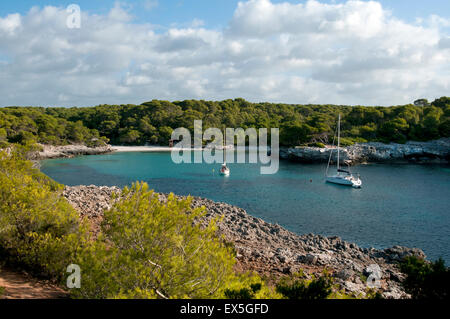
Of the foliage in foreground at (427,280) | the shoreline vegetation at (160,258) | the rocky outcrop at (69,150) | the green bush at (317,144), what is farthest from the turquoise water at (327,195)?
the rocky outcrop at (69,150)

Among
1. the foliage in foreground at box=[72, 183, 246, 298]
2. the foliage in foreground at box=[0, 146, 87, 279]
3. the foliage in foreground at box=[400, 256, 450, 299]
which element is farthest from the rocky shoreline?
the foliage in foreground at box=[72, 183, 246, 298]

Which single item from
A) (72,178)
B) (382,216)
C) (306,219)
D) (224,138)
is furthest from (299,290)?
(224,138)

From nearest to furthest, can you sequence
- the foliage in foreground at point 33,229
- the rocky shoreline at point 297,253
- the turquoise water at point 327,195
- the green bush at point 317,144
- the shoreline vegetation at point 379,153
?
the foliage in foreground at point 33,229, the rocky shoreline at point 297,253, the turquoise water at point 327,195, the shoreline vegetation at point 379,153, the green bush at point 317,144

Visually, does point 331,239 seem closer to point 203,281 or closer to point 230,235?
point 230,235

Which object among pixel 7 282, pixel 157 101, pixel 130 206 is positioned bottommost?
pixel 7 282

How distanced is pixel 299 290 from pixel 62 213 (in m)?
7.46

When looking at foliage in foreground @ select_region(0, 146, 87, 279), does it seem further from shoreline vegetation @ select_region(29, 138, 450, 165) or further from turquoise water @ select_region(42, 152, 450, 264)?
shoreline vegetation @ select_region(29, 138, 450, 165)

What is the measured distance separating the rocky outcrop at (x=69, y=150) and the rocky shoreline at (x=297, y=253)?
1790 inches

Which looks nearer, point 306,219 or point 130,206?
point 130,206

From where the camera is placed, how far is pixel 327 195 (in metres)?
29.0

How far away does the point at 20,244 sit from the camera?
29.9 ft

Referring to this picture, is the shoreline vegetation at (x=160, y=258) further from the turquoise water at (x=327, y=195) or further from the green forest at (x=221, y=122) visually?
the green forest at (x=221, y=122)

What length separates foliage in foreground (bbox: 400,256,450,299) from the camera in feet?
19.1

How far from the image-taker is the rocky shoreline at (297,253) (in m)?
10.9
